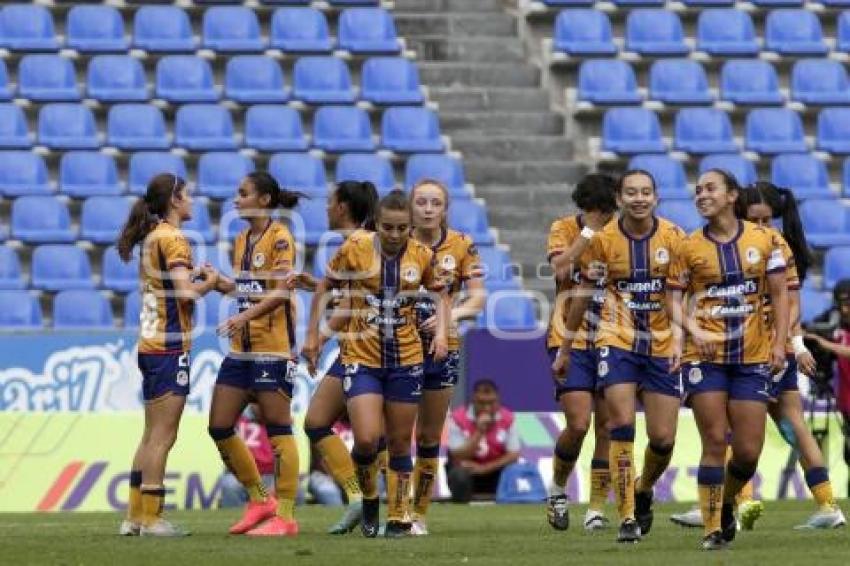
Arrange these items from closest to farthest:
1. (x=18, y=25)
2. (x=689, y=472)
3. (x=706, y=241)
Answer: (x=706, y=241), (x=689, y=472), (x=18, y=25)

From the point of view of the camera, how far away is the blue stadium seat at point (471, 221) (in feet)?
76.7

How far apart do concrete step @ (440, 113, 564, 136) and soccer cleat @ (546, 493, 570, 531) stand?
11.6 meters

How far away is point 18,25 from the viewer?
25.3 m

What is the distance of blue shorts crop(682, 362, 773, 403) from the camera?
1196cm

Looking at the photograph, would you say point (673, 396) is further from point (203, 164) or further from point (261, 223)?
point (203, 164)

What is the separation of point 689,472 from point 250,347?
24.9 feet

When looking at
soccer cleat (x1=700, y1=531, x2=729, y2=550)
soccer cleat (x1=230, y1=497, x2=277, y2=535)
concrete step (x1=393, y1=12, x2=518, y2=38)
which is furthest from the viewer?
concrete step (x1=393, y1=12, x2=518, y2=38)

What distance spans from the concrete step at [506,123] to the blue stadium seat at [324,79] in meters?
1.38

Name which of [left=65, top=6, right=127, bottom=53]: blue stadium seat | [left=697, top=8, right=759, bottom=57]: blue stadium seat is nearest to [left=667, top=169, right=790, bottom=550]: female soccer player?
[left=65, top=6, right=127, bottom=53]: blue stadium seat

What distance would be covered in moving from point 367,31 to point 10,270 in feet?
20.1

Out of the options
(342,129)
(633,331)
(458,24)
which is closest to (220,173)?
(342,129)

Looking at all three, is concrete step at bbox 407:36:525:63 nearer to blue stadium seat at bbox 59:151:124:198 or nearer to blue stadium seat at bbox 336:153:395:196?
blue stadium seat at bbox 336:153:395:196

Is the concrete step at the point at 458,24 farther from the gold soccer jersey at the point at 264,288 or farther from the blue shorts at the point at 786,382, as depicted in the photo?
the gold soccer jersey at the point at 264,288

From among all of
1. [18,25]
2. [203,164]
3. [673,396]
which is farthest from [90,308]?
Answer: [673,396]
